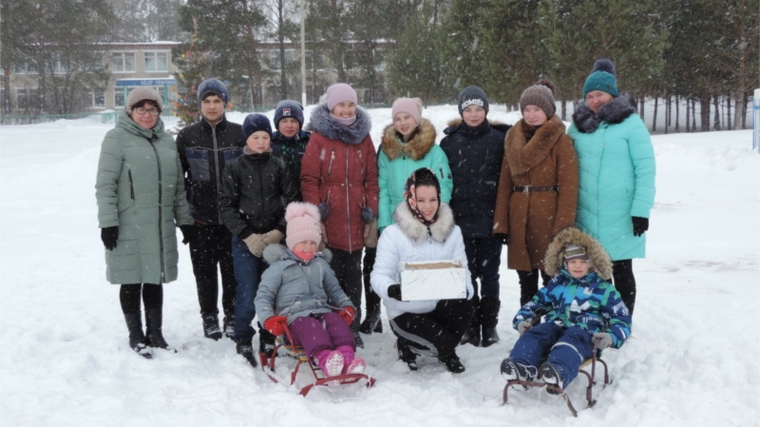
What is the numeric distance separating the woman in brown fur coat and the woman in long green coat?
245cm

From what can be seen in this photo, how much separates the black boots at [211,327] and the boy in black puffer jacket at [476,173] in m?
2.09

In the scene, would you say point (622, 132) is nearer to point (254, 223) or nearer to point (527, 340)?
point (527, 340)

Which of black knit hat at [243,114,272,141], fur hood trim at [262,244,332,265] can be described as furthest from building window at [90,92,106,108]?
fur hood trim at [262,244,332,265]

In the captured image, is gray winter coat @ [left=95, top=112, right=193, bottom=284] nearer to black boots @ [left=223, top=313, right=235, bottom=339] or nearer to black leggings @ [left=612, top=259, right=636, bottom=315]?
black boots @ [left=223, top=313, right=235, bottom=339]

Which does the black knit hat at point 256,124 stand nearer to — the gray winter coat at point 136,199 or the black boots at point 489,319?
the gray winter coat at point 136,199

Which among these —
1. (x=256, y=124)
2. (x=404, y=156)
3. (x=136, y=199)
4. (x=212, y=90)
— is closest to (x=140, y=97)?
(x=212, y=90)

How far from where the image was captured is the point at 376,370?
4473 mm

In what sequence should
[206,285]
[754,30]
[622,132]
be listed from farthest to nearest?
[754,30] < [206,285] < [622,132]

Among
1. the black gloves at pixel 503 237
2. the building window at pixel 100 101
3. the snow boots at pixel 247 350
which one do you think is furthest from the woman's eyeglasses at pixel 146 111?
the building window at pixel 100 101

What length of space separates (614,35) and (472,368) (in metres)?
21.9

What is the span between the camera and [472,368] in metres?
4.43

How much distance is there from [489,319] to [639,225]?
4.41ft

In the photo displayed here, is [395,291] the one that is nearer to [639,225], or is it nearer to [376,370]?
[376,370]

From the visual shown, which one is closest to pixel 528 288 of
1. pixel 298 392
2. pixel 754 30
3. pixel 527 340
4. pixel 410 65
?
pixel 527 340
